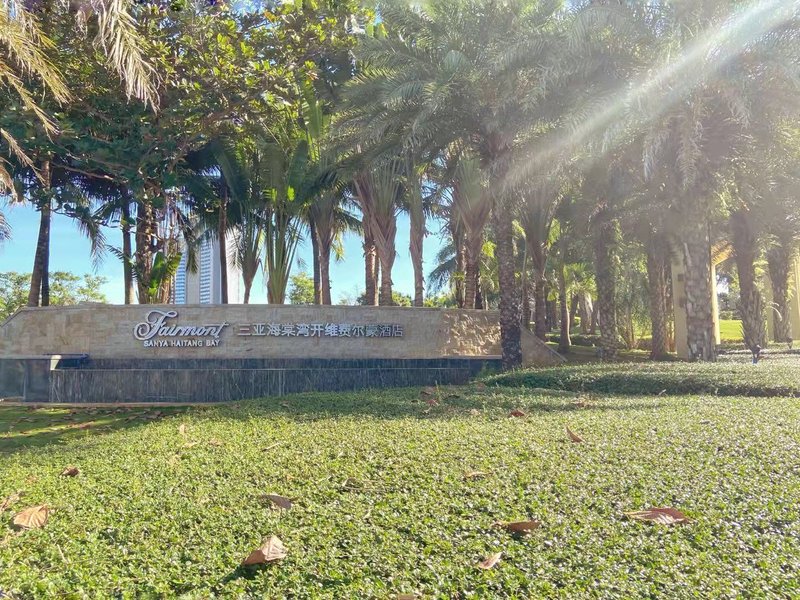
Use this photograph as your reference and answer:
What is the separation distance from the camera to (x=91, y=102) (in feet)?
53.7

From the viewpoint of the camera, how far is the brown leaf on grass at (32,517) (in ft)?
10.7

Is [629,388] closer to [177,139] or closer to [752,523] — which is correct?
[752,523]

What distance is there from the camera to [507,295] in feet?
50.9

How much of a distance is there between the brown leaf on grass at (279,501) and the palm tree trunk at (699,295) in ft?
43.7

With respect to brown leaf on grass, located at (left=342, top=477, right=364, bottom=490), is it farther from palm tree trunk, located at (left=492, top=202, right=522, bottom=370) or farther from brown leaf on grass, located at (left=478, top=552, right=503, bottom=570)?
palm tree trunk, located at (left=492, top=202, right=522, bottom=370)

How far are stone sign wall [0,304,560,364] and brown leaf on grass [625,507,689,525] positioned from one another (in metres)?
13.4

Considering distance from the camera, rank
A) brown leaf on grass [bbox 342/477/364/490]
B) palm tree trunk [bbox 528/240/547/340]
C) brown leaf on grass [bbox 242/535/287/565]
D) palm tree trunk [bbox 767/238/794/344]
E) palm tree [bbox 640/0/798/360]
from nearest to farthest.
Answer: brown leaf on grass [bbox 242/535/287/565] → brown leaf on grass [bbox 342/477/364/490] → palm tree [bbox 640/0/798/360] → palm tree trunk [bbox 528/240/547/340] → palm tree trunk [bbox 767/238/794/344]

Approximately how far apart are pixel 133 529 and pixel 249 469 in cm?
112

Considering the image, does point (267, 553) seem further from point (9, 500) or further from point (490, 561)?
point (9, 500)

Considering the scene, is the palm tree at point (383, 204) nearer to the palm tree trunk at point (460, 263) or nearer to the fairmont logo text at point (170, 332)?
the palm tree trunk at point (460, 263)

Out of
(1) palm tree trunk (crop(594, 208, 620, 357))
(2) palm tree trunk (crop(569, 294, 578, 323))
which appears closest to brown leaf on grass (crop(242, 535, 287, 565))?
(1) palm tree trunk (crop(594, 208, 620, 357))

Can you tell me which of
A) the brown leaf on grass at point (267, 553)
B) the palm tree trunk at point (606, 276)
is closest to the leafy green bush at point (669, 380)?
the brown leaf on grass at point (267, 553)

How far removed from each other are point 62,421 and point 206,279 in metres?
16.5

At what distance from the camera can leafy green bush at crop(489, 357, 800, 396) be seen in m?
8.80
